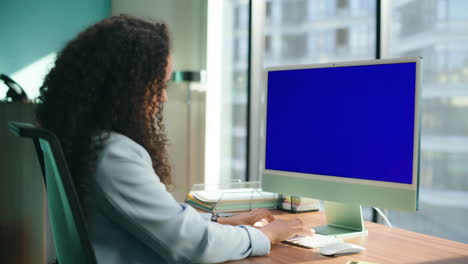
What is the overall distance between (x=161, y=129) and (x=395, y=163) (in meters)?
0.70

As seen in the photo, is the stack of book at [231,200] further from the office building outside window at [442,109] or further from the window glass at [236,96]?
the window glass at [236,96]

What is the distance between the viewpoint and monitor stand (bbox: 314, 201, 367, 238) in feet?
4.74

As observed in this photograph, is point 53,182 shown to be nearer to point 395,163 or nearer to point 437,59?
point 395,163

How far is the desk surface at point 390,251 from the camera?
3.84 ft

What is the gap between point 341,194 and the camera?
1372mm

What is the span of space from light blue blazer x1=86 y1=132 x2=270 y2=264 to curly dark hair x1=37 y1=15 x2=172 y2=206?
43 millimetres

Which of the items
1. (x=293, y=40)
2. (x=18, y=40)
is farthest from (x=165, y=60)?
(x=18, y=40)

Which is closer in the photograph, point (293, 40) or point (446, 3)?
point (446, 3)

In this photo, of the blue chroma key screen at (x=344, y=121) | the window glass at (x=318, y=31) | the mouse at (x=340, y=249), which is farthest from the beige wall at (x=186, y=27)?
the mouse at (x=340, y=249)

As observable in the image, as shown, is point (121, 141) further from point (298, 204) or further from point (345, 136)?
point (298, 204)

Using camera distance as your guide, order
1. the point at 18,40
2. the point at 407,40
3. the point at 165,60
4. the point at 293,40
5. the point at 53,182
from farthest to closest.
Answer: the point at 18,40
the point at 293,40
the point at 407,40
the point at 165,60
the point at 53,182

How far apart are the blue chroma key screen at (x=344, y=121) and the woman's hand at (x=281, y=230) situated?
196 mm

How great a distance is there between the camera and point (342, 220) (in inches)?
58.7

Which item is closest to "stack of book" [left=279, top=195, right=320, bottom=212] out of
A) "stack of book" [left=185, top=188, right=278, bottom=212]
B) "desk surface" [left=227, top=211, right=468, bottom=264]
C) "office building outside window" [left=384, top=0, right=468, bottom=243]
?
"stack of book" [left=185, top=188, right=278, bottom=212]
